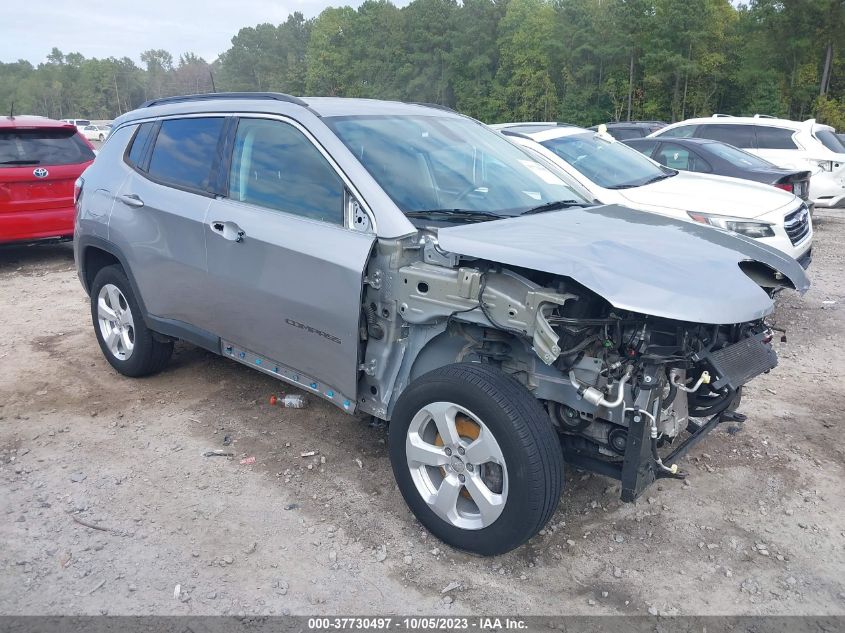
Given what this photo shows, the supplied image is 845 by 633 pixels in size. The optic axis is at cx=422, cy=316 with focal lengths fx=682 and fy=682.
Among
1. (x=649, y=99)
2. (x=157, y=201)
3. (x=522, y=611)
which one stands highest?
(x=649, y=99)

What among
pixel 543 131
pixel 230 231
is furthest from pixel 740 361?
pixel 543 131

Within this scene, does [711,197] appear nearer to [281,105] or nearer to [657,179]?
[657,179]

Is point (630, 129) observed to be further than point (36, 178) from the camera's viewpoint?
Yes

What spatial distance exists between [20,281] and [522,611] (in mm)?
7816

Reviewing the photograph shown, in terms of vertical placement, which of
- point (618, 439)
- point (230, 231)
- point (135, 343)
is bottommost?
point (135, 343)

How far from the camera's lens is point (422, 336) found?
3.29m

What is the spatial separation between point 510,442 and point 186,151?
9.53 feet

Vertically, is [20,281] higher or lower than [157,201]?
lower

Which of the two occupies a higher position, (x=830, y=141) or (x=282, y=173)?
(x=830, y=141)

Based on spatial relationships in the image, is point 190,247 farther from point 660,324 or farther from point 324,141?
point 660,324

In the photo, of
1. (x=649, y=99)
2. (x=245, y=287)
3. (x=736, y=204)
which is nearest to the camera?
(x=245, y=287)

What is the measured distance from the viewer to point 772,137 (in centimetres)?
1237

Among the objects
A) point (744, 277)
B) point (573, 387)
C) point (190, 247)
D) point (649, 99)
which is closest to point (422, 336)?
point (573, 387)

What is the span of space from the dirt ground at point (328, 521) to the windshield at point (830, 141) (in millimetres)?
9074
